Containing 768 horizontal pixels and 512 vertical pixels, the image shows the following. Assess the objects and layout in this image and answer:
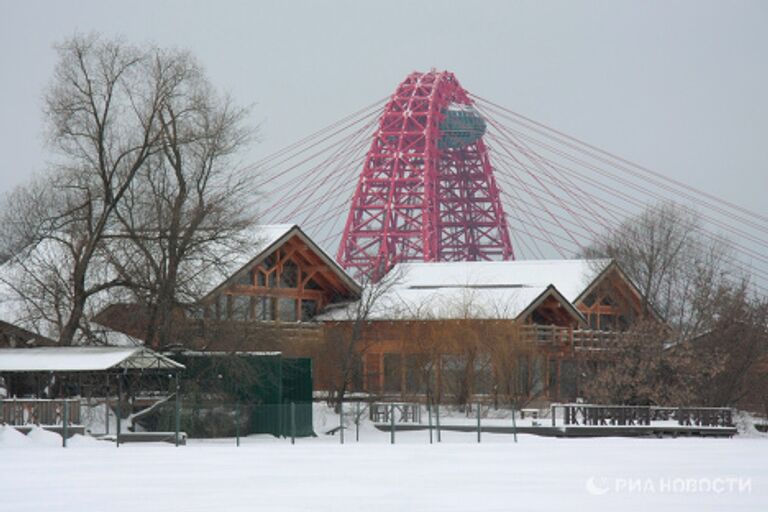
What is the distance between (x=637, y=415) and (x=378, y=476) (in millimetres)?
25893

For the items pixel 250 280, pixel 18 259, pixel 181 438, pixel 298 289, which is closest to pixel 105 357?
pixel 181 438

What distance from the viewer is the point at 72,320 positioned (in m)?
46.6

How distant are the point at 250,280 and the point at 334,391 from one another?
23.7 ft

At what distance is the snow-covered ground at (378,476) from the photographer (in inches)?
835

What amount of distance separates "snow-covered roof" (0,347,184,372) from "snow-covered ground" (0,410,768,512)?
2.40m

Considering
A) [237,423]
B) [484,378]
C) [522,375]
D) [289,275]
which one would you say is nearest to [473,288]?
[289,275]

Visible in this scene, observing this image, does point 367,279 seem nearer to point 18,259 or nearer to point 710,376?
point 710,376

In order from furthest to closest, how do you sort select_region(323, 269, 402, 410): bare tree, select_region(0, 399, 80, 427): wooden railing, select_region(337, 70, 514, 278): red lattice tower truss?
select_region(337, 70, 514, 278): red lattice tower truss, select_region(323, 269, 402, 410): bare tree, select_region(0, 399, 80, 427): wooden railing

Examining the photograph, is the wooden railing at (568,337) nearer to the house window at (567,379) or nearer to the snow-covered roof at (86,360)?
the house window at (567,379)

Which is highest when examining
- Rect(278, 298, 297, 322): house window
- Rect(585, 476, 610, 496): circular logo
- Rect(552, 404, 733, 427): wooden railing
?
Rect(278, 298, 297, 322): house window

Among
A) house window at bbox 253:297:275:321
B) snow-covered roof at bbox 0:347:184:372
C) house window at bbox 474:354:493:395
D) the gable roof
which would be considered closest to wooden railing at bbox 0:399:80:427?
snow-covered roof at bbox 0:347:184:372

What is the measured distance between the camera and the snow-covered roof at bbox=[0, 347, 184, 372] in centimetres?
4131

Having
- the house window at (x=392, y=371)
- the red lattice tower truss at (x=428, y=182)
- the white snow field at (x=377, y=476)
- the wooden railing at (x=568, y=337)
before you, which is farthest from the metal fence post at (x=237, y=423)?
the red lattice tower truss at (x=428, y=182)

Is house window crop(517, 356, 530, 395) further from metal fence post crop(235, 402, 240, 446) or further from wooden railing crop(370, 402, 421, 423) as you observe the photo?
metal fence post crop(235, 402, 240, 446)
